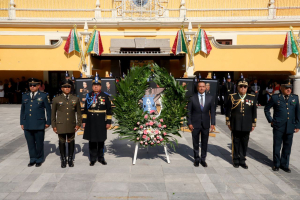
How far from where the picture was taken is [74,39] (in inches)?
551

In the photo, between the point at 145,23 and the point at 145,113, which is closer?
the point at 145,113

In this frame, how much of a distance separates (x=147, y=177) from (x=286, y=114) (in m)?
3.15

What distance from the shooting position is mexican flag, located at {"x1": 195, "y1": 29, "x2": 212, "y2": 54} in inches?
545

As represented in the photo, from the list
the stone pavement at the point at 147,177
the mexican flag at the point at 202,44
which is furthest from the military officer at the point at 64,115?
the mexican flag at the point at 202,44

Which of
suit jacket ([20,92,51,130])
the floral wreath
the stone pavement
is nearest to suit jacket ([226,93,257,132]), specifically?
the stone pavement

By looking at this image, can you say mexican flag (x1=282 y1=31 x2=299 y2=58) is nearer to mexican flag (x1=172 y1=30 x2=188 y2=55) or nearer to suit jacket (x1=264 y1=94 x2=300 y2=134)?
mexican flag (x1=172 y1=30 x2=188 y2=55)

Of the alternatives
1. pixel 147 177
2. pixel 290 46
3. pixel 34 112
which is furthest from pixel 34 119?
pixel 290 46

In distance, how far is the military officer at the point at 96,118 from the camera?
5672 mm

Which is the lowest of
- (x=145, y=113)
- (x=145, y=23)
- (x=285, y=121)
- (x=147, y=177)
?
(x=147, y=177)

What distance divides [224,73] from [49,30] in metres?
12.1

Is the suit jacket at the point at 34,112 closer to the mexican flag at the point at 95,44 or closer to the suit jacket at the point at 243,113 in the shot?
the suit jacket at the point at 243,113

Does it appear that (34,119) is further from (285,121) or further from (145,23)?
(145,23)

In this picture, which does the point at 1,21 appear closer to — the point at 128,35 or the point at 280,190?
the point at 128,35

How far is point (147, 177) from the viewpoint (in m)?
5.05
